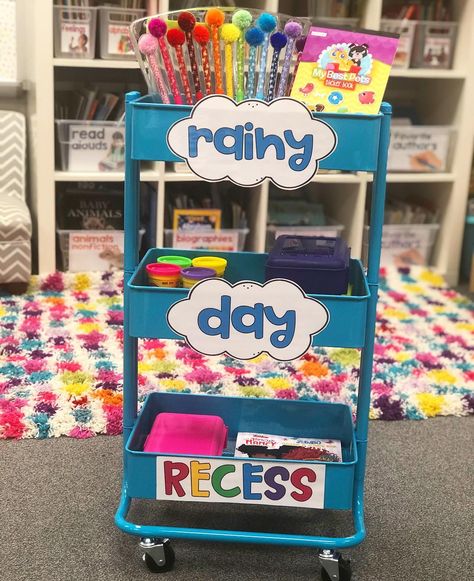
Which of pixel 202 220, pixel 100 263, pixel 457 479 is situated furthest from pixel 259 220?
pixel 457 479

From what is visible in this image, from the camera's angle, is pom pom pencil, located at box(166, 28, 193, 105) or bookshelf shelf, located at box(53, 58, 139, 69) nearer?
pom pom pencil, located at box(166, 28, 193, 105)

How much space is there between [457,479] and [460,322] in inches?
39.5

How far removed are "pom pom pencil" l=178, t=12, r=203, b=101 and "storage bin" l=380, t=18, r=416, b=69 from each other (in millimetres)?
1849

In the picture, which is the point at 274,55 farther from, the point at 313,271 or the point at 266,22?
the point at 313,271

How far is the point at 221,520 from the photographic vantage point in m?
1.48

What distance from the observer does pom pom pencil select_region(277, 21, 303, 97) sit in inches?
49.6

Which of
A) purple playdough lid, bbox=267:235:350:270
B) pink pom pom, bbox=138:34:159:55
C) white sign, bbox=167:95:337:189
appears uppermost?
pink pom pom, bbox=138:34:159:55

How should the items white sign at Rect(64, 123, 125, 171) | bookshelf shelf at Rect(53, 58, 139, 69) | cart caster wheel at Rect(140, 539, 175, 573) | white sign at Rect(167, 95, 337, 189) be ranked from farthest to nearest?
white sign at Rect(64, 123, 125, 171) < bookshelf shelf at Rect(53, 58, 139, 69) < cart caster wheel at Rect(140, 539, 175, 573) < white sign at Rect(167, 95, 337, 189)

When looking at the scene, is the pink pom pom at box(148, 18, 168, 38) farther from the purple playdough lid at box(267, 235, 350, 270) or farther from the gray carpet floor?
the gray carpet floor

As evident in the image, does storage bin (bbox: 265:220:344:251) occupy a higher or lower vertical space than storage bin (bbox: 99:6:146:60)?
lower

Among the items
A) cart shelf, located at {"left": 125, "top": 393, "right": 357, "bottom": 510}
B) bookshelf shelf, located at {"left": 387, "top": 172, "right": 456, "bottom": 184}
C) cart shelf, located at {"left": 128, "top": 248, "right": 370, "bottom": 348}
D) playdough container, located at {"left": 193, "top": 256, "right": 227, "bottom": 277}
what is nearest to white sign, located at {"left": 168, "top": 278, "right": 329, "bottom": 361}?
cart shelf, located at {"left": 128, "top": 248, "right": 370, "bottom": 348}

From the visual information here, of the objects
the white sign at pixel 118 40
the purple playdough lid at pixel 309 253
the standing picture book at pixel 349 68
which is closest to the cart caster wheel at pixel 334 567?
the purple playdough lid at pixel 309 253

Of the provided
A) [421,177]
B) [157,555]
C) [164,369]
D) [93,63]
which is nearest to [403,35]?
[421,177]

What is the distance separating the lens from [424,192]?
3293 millimetres
